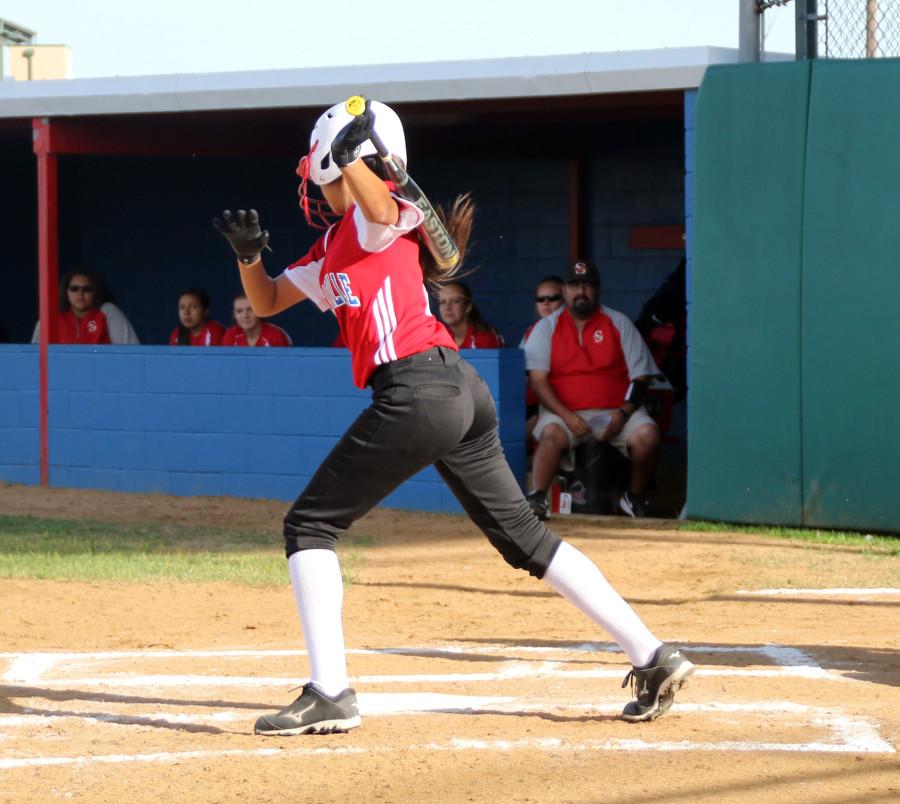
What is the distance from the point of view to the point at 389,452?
4219 mm

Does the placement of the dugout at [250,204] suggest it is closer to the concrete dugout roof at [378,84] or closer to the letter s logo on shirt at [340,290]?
the concrete dugout roof at [378,84]

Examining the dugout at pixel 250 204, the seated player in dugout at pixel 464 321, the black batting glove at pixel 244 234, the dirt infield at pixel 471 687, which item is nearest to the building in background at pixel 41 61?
the dugout at pixel 250 204

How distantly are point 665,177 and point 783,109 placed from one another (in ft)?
14.4

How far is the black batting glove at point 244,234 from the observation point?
14.9ft

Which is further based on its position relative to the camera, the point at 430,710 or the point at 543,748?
the point at 430,710

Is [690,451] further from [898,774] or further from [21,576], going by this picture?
[898,774]

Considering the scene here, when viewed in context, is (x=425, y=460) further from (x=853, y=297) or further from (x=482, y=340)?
(x=482, y=340)

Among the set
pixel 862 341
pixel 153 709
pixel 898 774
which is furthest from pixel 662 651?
pixel 862 341

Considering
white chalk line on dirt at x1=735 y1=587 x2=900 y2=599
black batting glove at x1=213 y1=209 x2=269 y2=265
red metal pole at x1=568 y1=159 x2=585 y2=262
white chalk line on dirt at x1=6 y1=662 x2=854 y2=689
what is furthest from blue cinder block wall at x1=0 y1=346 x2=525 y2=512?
black batting glove at x1=213 y1=209 x2=269 y2=265

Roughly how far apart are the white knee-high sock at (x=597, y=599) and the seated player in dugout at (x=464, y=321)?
20.8ft

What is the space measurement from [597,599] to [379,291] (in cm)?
105

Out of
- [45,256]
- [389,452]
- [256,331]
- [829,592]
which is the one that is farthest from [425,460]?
[45,256]

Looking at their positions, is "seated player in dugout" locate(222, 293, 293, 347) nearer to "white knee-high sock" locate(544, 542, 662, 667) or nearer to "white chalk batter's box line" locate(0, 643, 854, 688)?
"white chalk batter's box line" locate(0, 643, 854, 688)

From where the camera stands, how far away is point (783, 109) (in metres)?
9.13
